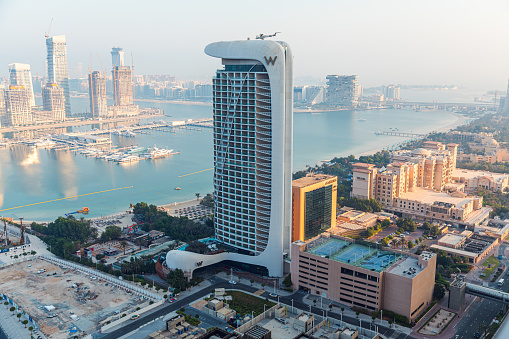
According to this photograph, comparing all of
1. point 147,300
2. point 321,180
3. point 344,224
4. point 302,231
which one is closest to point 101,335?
point 147,300

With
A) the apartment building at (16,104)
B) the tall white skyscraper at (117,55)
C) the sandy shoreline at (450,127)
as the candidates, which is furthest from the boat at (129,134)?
the tall white skyscraper at (117,55)

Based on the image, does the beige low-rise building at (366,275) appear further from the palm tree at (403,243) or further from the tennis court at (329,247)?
the palm tree at (403,243)

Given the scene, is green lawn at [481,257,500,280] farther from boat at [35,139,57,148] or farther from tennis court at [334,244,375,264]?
boat at [35,139,57,148]

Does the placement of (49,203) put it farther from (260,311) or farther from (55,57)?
(55,57)

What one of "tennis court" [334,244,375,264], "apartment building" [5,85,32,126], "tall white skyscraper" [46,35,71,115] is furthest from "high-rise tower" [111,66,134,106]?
"tennis court" [334,244,375,264]

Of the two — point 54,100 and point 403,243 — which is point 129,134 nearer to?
point 54,100
